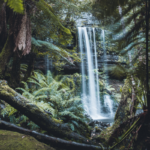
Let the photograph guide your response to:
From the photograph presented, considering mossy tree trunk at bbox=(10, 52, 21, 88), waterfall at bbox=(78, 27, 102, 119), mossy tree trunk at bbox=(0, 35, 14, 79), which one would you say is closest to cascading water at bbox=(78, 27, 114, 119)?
waterfall at bbox=(78, 27, 102, 119)

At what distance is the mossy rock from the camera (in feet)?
4.36

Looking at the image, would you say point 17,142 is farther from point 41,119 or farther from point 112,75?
point 112,75

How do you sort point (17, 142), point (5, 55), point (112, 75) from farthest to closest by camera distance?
point (5, 55) → point (17, 142) → point (112, 75)

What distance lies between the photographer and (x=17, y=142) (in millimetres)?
1412

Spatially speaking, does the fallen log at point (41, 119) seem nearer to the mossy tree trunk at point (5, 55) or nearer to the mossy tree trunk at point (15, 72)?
the mossy tree trunk at point (5, 55)

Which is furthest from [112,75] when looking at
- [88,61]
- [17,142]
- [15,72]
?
[88,61]

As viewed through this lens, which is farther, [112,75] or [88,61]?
[88,61]

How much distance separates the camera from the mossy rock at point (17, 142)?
1329mm

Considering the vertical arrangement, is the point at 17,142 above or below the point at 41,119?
below

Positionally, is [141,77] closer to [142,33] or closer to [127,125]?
[142,33]

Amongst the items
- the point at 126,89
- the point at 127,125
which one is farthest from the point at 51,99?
the point at 127,125

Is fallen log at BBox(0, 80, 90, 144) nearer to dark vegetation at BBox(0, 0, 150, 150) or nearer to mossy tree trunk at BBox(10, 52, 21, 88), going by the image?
dark vegetation at BBox(0, 0, 150, 150)

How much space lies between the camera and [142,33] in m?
0.77

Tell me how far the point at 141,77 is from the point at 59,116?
2.21 metres
